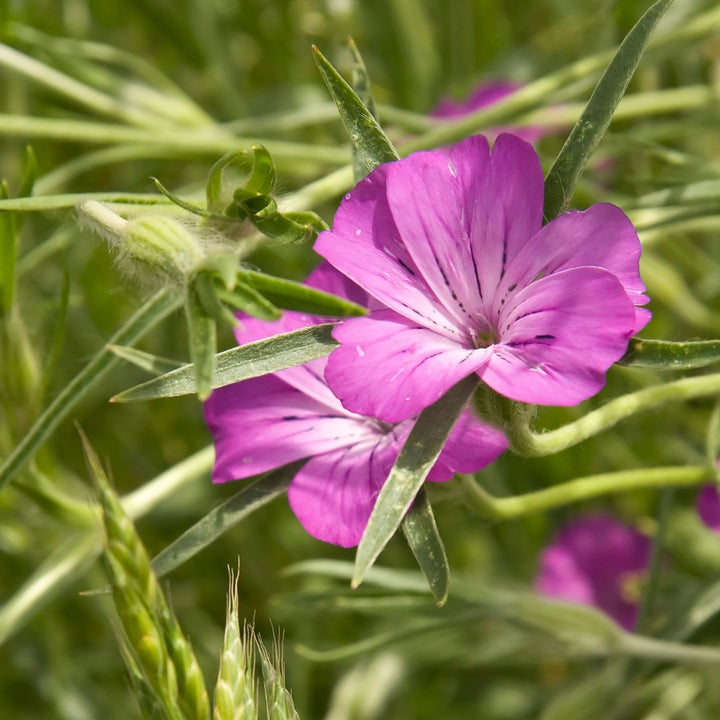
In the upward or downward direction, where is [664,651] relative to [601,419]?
downward

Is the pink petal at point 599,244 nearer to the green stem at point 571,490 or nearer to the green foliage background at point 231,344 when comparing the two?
the green stem at point 571,490

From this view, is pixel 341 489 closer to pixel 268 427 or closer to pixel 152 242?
pixel 268 427

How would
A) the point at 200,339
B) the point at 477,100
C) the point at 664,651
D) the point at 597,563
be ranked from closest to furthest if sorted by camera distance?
1. the point at 200,339
2. the point at 664,651
3. the point at 597,563
4. the point at 477,100

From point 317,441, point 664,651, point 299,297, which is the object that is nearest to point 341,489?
point 317,441

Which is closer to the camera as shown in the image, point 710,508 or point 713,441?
point 713,441

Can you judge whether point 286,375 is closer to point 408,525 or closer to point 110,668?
point 408,525

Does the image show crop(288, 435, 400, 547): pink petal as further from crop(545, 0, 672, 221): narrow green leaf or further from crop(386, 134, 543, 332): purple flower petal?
crop(545, 0, 672, 221): narrow green leaf

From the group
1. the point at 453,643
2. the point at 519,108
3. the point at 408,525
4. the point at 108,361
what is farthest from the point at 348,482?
the point at 453,643

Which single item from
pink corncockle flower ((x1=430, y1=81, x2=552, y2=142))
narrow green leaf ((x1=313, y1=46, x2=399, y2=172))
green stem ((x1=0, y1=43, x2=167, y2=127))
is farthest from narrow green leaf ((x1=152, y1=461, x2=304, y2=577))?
pink corncockle flower ((x1=430, y1=81, x2=552, y2=142))
